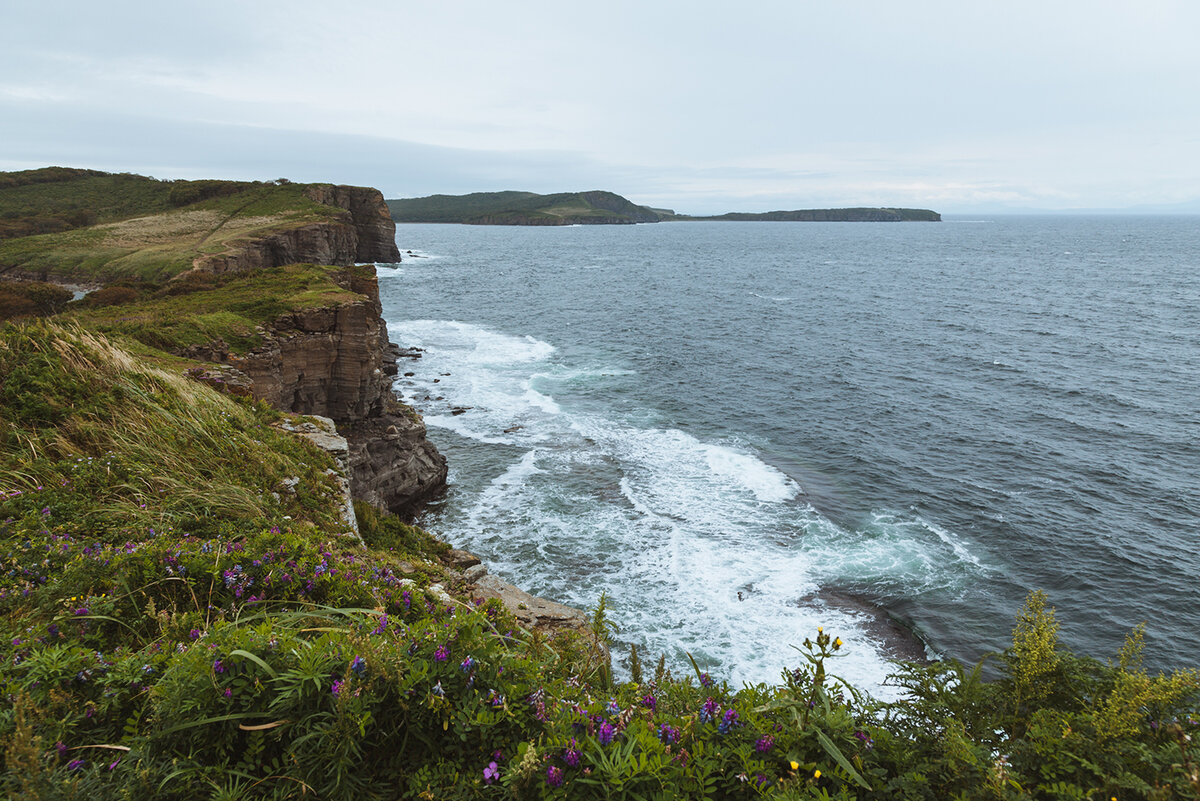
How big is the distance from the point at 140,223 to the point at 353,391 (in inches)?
2713

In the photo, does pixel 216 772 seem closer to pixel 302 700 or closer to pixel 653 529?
pixel 302 700

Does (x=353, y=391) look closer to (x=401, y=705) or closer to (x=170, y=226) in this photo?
(x=401, y=705)

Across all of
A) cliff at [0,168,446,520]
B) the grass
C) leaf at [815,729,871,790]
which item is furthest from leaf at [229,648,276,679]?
the grass

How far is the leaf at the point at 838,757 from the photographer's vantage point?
3.96 metres

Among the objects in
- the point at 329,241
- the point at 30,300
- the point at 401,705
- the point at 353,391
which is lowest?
the point at 353,391

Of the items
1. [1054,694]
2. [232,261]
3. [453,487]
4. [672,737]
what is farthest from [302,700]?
[232,261]

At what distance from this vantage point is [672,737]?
419 cm

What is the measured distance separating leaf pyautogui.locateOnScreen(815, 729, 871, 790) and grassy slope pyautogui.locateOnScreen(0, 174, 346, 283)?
54673 millimetres

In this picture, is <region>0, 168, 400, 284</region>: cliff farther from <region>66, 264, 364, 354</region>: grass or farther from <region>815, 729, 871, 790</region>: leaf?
<region>815, 729, 871, 790</region>: leaf

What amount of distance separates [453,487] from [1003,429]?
32.4m

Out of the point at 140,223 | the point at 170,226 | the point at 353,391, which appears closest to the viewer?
the point at 353,391

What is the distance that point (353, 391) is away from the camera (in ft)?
81.7

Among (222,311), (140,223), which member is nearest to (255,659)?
(222,311)

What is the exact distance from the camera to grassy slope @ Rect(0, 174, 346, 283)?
50.8 meters
